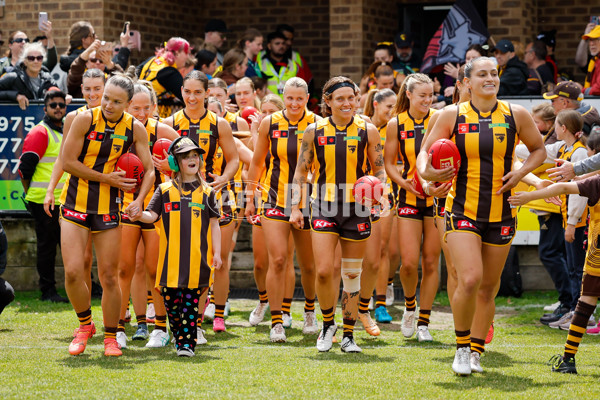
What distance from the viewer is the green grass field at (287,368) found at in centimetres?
650

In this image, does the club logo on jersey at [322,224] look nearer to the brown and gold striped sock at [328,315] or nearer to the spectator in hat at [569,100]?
the brown and gold striped sock at [328,315]

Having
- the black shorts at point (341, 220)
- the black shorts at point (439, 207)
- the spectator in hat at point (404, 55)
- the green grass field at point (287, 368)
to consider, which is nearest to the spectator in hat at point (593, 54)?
the spectator in hat at point (404, 55)

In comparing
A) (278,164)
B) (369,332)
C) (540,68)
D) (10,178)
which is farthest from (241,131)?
(540,68)

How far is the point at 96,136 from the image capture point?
7.73 metres

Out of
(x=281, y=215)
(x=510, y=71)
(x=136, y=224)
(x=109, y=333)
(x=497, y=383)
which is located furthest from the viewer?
(x=510, y=71)

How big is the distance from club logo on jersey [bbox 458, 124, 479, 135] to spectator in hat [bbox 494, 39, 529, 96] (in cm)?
520

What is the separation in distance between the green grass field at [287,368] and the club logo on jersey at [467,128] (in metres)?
1.71

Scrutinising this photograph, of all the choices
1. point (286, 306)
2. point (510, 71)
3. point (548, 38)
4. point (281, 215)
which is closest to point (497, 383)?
point (281, 215)

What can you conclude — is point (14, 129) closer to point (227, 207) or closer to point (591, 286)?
point (227, 207)

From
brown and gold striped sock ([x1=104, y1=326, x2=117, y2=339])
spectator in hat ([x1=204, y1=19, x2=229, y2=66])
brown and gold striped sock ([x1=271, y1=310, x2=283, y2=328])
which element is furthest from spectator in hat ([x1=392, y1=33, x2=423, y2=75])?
brown and gold striped sock ([x1=104, y1=326, x2=117, y2=339])

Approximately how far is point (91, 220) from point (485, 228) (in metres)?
2.98

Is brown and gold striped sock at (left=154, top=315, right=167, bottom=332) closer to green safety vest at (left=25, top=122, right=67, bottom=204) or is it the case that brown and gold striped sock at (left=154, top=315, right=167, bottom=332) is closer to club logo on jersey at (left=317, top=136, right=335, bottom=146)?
club logo on jersey at (left=317, top=136, right=335, bottom=146)

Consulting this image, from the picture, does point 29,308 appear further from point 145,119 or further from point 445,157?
point 445,157

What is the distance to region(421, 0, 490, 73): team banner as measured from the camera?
13.2 meters
